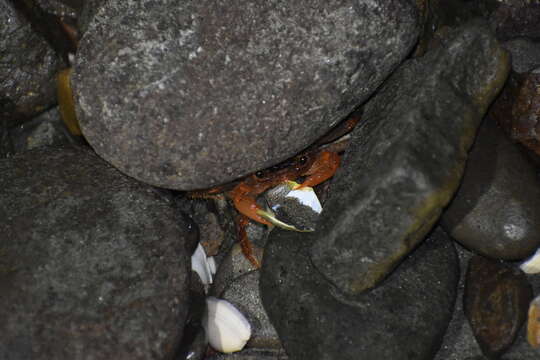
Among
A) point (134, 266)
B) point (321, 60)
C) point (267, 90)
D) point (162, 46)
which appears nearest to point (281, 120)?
point (267, 90)

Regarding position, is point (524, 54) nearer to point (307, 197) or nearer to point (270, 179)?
point (307, 197)

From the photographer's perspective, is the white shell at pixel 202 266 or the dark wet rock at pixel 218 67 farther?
the white shell at pixel 202 266

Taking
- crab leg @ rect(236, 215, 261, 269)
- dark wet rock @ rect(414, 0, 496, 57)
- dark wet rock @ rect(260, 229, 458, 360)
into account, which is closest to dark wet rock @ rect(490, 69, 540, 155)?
dark wet rock @ rect(414, 0, 496, 57)

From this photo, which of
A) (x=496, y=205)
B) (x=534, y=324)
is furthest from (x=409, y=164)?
(x=534, y=324)

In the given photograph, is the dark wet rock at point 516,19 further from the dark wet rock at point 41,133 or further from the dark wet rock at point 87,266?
the dark wet rock at point 41,133

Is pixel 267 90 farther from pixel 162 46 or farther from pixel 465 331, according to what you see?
pixel 465 331

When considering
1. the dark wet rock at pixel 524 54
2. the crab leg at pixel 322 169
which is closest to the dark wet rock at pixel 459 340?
the crab leg at pixel 322 169
